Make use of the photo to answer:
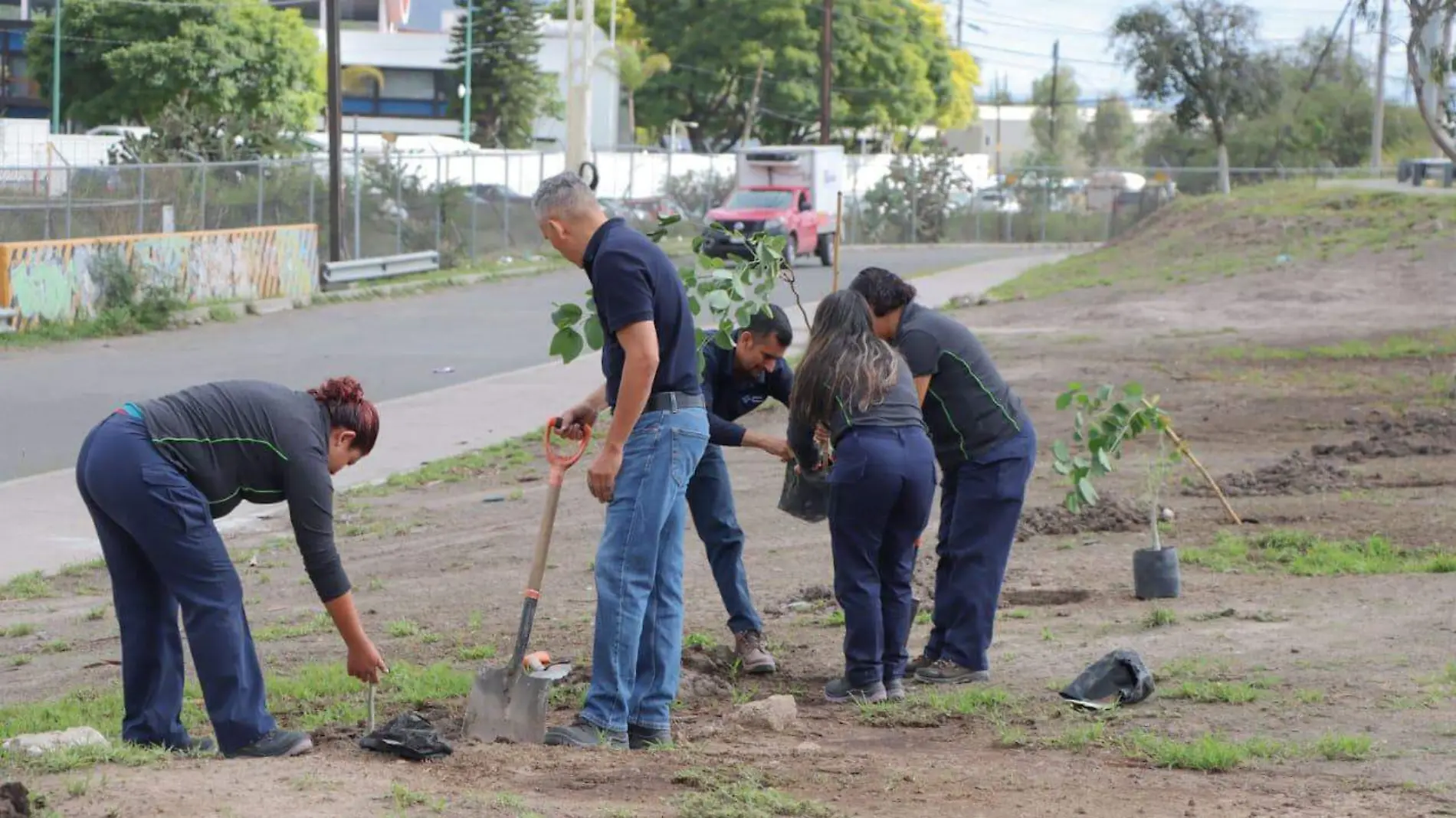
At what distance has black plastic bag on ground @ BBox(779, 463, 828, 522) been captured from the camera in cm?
710

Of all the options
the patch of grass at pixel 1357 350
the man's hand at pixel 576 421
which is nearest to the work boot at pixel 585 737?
the man's hand at pixel 576 421

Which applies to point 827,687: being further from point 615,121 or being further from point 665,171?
point 615,121

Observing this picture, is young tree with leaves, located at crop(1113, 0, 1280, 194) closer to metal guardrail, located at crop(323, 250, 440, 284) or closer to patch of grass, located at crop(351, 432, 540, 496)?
metal guardrail, located at crop(323, 250, 440, 284)

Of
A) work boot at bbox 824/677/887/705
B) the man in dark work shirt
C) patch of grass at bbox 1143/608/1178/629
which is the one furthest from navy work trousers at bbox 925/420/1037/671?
patch of grass at bbox 1143/608/1178/629

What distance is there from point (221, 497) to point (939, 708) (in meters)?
2.75

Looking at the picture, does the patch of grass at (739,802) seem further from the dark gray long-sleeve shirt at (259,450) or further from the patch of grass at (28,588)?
the patch of grass at (28,588)

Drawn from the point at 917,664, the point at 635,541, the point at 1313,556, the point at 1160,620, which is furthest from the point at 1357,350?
the point at 635,541

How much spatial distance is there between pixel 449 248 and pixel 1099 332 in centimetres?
1665

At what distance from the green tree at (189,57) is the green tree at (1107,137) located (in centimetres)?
5356

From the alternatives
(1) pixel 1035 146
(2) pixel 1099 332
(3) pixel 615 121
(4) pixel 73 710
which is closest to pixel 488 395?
(2) pixel 1099 332

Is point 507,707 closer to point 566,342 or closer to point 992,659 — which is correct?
point 566,342

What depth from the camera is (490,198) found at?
39.2 metres

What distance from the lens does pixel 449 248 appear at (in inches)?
1428

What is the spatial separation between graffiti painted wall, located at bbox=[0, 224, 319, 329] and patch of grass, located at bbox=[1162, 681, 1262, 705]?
18974mm
